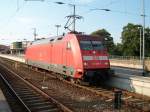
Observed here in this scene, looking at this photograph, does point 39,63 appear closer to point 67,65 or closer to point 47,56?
point 47,56

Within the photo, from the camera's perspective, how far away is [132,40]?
283 ft

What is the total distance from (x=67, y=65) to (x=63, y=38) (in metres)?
2.21

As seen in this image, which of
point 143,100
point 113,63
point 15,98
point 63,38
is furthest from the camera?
point 113,63

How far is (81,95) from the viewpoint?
16219mm

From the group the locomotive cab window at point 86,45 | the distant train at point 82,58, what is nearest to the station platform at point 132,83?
the distant train at point 82,58

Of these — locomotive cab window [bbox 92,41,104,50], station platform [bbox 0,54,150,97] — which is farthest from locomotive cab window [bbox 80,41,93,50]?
station platform [bbox 0,54,150,97]

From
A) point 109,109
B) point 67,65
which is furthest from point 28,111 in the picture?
point 67,65

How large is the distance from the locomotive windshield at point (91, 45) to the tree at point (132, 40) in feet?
208

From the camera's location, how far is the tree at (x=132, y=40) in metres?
83.6

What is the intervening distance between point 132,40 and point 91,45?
68.4 m

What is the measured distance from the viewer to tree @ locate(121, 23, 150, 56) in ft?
274

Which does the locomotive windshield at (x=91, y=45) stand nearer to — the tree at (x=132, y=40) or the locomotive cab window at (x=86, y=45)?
the locomotive cab window at (x=86, y=45)

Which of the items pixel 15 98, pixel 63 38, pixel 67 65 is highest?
pixel 63 38

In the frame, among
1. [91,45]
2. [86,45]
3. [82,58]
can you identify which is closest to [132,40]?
[91,45]
